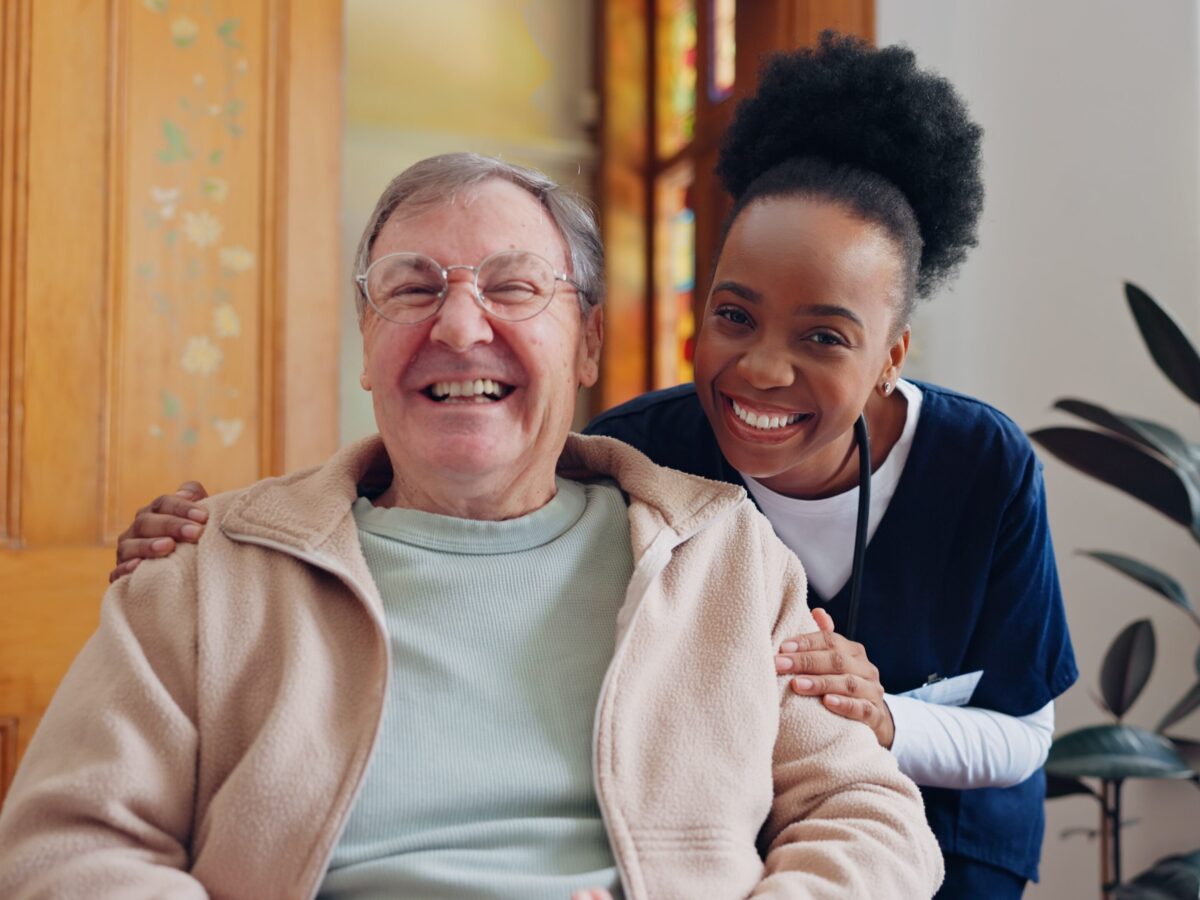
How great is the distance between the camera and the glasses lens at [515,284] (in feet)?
4.28

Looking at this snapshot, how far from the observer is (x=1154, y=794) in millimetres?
2283

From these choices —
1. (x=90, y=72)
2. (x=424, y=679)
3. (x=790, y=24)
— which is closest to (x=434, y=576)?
(x=424, y=679)

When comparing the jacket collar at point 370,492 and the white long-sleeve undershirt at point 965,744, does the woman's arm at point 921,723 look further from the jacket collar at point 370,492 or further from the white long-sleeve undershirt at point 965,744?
the jacket collar at point 370,492

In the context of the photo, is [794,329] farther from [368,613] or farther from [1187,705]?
[1187,705]

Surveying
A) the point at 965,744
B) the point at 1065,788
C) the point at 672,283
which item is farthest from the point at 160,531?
the point at 672,283

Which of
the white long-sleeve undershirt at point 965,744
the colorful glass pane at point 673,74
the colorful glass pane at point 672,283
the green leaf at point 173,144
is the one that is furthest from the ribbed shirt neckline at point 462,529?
the colorful glass pane at point 673,74

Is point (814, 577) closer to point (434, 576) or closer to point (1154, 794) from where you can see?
point (434, 576)

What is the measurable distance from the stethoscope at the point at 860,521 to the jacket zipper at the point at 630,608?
249mm

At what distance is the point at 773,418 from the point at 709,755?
478 mm

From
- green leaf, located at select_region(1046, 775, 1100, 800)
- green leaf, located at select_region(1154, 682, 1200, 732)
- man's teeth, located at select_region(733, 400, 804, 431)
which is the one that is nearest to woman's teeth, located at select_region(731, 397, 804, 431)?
man's teeth, located at select_region(733, 400, 804, 431)

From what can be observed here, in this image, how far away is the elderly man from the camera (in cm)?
109

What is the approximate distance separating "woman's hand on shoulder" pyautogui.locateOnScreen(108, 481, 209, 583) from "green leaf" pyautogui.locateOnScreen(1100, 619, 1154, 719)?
1.54m

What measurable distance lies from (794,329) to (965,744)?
583 millimetres

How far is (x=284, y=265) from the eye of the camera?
2654 mm
